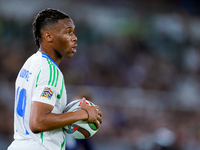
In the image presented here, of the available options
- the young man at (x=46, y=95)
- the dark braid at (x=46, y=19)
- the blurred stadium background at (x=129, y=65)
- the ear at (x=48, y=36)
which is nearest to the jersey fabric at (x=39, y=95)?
the young man at (x=46, y=95)

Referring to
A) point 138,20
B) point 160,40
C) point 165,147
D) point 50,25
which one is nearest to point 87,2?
point 138,20

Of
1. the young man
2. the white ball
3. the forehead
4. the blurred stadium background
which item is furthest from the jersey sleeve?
the blurred stadium background

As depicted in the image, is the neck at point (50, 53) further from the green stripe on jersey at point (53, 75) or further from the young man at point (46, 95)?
the green stripe on jersey at point (53, 75)

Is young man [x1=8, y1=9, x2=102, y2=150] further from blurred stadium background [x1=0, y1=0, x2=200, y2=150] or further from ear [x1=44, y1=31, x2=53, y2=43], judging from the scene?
blurred stadium background [x1=0, y1=0, x2=200, y2=150]

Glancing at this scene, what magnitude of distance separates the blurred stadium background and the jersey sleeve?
3812 mm

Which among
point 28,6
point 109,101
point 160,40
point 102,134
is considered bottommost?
point 102,134

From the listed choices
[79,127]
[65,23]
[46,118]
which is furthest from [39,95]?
[65,23]

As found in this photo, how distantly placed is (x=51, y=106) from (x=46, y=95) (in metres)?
0.10

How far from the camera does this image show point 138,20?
1305cm

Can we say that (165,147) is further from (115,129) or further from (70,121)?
(70,121)

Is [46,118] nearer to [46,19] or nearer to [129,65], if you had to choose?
[46,19]

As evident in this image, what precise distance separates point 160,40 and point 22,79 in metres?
10.1

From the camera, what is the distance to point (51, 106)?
255 cm

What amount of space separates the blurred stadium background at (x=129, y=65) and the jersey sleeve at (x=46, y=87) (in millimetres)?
3812
